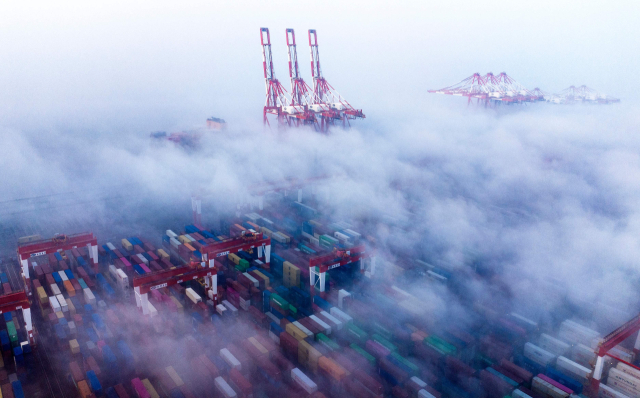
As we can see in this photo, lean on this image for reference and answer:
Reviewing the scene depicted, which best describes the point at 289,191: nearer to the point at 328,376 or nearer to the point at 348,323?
the point at 348,323

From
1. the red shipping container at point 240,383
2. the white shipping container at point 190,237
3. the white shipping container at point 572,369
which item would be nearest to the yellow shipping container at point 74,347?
the red shipping container at point 240,383

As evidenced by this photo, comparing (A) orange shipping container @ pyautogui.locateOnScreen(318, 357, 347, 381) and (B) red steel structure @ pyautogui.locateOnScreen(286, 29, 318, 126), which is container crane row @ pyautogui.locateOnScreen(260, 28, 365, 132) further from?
(A) orange shipping container @ pyautogui.locateOnScreen(318, 357, 347, 381)

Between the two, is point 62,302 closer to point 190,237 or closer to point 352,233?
point 190,237

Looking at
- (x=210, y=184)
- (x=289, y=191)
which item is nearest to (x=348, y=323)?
(x=289, y=191)

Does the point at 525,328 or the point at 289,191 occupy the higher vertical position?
the point at 289,191

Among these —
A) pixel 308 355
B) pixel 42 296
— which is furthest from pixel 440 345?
pixel 42 296

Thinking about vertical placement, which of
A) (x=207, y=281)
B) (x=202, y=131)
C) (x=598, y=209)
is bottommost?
(x=598, y=209)
